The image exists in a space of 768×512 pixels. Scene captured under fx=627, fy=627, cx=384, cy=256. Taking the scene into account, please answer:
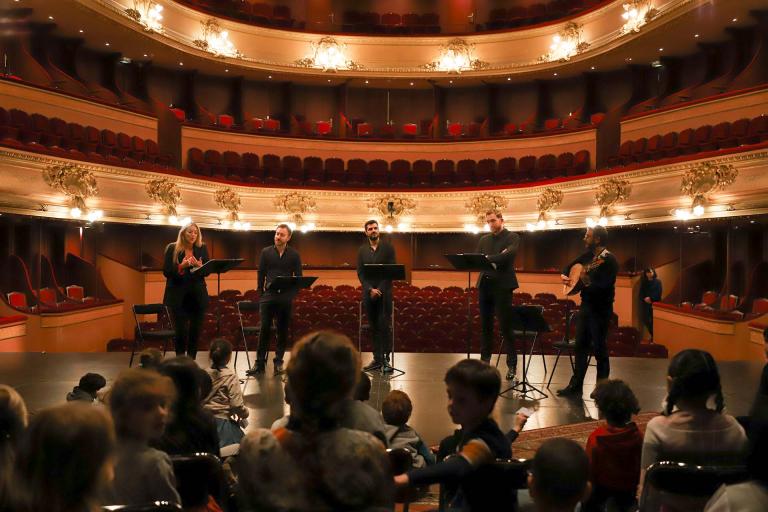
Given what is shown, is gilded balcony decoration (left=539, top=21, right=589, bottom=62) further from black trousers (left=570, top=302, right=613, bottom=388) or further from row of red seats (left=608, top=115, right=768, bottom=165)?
black trousers (left=570, top=302, right=613, bottom=388)

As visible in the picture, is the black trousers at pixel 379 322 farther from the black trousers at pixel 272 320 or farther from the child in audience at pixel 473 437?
the child in audience at pixel 473 437

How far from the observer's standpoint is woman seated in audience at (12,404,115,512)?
1.34 metres

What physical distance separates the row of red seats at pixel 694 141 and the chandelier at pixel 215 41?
36.5 ft

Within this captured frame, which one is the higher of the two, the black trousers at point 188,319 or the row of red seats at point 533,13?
the row of red seats at point 533,13

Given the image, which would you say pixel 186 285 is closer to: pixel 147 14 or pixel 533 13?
pixel 147 14

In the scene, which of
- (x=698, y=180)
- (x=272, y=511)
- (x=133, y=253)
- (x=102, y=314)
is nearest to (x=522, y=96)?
(x=698, y=180)

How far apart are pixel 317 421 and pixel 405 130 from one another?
64.0ft

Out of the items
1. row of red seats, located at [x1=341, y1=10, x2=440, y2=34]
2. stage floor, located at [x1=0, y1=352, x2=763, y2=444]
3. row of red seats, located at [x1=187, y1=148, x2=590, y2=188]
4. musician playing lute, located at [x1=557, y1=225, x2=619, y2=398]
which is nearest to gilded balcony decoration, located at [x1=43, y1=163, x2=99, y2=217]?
row of red seats, located at [x1=187, y1=148, x2=590, y2=188]

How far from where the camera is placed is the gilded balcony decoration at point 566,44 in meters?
17.7

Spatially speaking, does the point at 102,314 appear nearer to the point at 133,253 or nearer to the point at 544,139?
the point at 133,253

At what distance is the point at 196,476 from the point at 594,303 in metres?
4.18

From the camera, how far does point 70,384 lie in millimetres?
5777

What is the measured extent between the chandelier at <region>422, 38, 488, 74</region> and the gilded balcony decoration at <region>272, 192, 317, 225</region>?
5846 mm

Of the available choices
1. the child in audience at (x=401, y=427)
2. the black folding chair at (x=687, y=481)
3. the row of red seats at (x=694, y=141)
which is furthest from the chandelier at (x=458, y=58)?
the black folding chair at (x=687, y=481)
